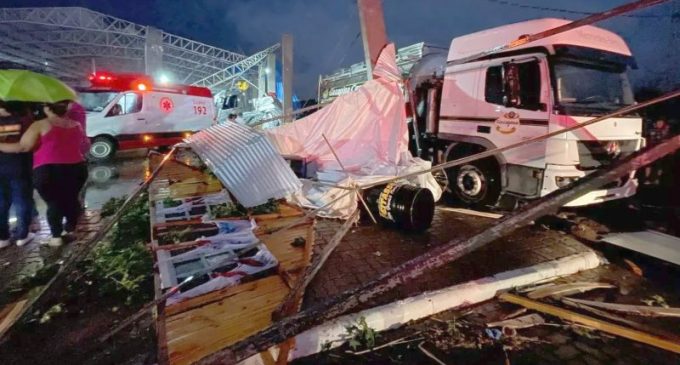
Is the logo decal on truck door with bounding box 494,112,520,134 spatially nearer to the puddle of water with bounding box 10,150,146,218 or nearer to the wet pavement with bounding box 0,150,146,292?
the wet pavement with bounding box 0,150,146,292

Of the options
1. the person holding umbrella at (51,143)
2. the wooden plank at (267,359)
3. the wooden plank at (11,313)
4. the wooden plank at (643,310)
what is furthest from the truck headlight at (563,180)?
the person holding umbrella at (51,143)

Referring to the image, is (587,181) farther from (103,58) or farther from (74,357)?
(103,58)

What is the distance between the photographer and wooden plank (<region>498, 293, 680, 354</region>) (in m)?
2.59

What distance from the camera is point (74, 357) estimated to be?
253 cm

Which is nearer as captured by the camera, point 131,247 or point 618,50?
point 131,247

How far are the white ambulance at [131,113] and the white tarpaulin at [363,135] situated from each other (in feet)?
28.3

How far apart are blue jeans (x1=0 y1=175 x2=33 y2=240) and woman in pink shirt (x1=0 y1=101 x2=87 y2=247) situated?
0.24 metres

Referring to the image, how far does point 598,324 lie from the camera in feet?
9.21

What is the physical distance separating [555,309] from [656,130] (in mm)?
7588

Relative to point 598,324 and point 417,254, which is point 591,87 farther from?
point 598,324

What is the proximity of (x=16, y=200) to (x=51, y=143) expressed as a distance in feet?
3.00

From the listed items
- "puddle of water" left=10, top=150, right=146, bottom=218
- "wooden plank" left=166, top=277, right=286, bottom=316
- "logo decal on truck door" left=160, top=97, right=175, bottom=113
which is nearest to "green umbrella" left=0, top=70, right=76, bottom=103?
"puddle of water" left=10, top=150, right=146, bottom=218

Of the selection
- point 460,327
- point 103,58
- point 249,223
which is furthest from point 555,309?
point 103,58

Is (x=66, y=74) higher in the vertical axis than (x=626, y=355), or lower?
higher
